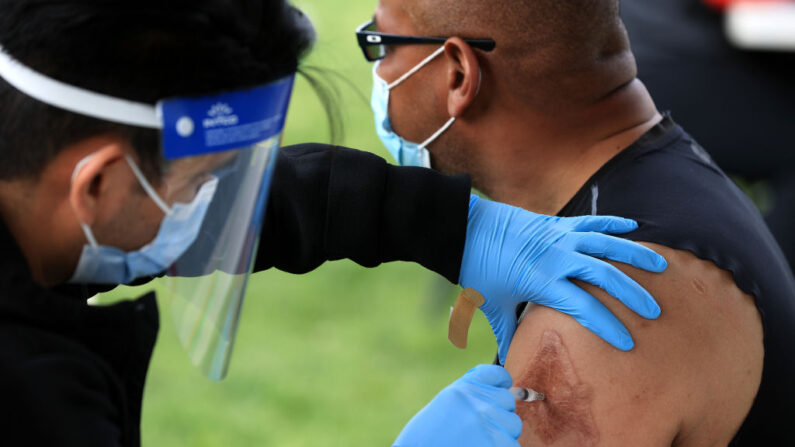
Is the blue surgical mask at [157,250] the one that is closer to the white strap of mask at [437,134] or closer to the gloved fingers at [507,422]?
the gloved fingers at [507,422]

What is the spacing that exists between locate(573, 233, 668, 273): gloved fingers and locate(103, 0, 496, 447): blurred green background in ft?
6.33

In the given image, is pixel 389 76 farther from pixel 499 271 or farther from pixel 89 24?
pixel 89 24

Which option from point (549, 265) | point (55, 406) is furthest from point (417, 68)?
point (55, 406)

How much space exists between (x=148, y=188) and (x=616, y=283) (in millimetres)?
895

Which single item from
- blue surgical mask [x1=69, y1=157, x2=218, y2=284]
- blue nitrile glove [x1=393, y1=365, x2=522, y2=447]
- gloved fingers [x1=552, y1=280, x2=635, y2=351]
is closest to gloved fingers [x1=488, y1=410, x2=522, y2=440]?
blue nitrile glove [x1=393, y1=365, x2=522, y2=447]

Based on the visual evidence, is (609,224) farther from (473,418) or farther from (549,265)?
(473,418)

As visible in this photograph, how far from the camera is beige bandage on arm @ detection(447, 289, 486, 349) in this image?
204cm

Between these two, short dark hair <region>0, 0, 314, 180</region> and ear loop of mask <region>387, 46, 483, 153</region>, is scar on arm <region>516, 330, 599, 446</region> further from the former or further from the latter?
short dark hair <region>0, 0, 314, 180</region>

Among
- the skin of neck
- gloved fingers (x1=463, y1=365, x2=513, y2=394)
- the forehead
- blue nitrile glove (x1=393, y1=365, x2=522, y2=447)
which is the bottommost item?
blue nitrile glove (x1=393, y1=365, x2=522, y2=447)

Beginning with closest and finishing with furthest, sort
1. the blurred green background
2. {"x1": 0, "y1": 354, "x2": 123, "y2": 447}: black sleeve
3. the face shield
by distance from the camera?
{"x1": 0, "y1": 354, "x2": 123, "y2": 447}: black sleeve → the face shield → the blurred green background

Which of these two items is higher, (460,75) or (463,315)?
(460,75)

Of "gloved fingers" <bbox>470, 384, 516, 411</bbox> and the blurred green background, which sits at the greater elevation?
"gloved fingers" <bbox>470, 384, 516, 411</bbox>

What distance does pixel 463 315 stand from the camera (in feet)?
6.69

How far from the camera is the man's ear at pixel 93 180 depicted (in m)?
1.46
